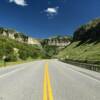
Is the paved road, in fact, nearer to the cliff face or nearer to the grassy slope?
the grassy slope

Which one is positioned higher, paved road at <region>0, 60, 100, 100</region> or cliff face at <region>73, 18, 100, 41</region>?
cliff face at <region>73, 18, 100, 41</region>

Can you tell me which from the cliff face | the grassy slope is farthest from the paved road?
the cliff face

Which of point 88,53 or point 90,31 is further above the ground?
point 90,31

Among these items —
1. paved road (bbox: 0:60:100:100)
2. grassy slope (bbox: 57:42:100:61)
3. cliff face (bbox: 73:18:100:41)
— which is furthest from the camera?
cliff face (bbox: 73:18:100:41)

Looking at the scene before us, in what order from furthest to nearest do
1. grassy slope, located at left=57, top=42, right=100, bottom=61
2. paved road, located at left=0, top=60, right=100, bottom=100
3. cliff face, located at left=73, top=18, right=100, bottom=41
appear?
cliff face, located at left=73, top=18, right=100, bottom=41
grassy slope, located at left=57, top=42, right=100, bottom=61
paved road, located at left=0, top=60, right=100, bottom=100

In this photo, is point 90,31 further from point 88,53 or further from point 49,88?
point 49,88

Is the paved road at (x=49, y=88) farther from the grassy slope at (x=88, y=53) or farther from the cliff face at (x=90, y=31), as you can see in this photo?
the cliff face at (x=90, y=31)

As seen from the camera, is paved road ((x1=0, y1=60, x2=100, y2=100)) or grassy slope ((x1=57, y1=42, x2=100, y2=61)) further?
grassy slope ((x1=57, y1=42, x2=100, y2=61))

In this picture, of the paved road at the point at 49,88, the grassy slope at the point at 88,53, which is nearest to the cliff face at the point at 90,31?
the grassy slope at the point at 88,53

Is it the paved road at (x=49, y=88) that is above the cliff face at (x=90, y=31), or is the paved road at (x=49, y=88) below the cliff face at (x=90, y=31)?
below

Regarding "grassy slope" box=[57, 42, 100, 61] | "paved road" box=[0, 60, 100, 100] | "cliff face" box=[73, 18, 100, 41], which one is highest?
"cliff face" box=[73, 18, 100, 41]

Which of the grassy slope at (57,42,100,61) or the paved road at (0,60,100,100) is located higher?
the grassy slope at (57,42,100,61)

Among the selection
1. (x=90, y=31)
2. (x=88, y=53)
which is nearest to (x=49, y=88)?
(x=88, y=53)

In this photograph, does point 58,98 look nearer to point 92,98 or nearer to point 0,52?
point 92,98
